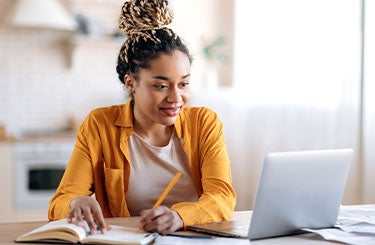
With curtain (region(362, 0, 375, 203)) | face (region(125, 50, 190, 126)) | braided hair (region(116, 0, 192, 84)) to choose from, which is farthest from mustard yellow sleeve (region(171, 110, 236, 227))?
curtain (region(362, 0, 375, 203))

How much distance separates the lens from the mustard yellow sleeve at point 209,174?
1.82m

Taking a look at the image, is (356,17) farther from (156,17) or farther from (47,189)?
(47,189)

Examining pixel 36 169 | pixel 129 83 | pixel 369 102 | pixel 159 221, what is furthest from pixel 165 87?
pixel 36 169

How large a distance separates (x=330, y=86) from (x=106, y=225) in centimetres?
258

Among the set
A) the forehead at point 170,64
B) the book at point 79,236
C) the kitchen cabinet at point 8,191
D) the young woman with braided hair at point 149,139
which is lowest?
the kitchen cabinet at point 8,191

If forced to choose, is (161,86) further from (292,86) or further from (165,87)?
(292,86)

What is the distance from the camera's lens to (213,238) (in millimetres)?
1611

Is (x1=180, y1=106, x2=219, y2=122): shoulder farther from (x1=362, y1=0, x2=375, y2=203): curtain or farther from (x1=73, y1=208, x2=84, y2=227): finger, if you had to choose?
(x1=362, y1=0, x2=375, y2=203): curtain

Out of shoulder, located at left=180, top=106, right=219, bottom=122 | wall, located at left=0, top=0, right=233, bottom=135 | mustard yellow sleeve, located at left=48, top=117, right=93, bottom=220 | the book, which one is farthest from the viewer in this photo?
wall, located at left=0, top=0, right=233, bottom=135

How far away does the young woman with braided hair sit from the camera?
6.80 feet

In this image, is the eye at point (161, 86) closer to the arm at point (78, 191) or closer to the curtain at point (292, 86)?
the arm at point (78, 191)

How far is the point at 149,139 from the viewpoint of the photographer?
7.38ft

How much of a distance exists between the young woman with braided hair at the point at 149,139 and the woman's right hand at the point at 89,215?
0.30m

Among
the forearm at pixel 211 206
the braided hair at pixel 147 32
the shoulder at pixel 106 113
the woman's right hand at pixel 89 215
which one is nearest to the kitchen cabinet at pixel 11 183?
the shoulder at pixel 106 113
